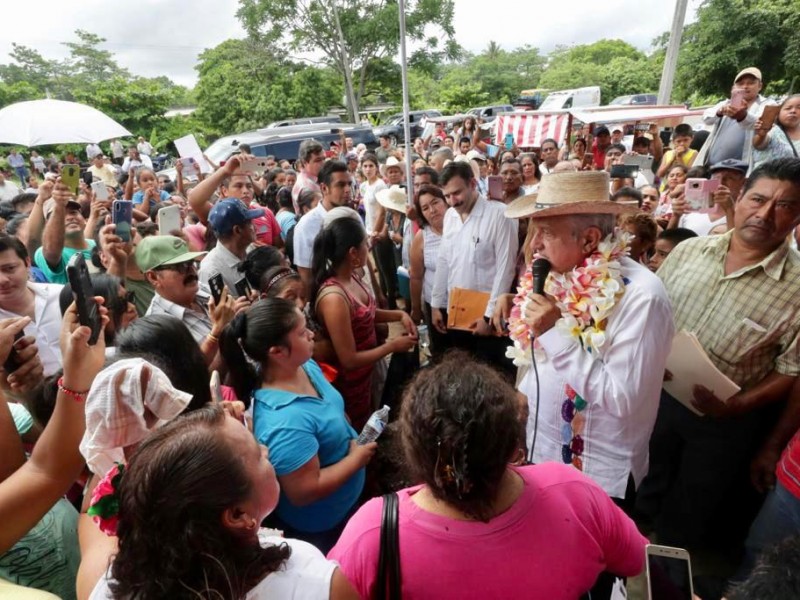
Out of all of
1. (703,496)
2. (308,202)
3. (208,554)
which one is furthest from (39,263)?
(703,496)

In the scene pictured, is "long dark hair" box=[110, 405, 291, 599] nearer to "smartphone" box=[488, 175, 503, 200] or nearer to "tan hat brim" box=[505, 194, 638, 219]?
"tan hat brim" box=[505, 194, 638, 219]

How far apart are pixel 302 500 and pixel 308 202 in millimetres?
3915

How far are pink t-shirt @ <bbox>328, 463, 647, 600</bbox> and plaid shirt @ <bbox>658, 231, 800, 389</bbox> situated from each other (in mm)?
1550

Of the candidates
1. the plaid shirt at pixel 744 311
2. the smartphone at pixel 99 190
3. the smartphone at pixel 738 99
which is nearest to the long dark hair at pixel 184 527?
the plaid shirt at pixel 744 311

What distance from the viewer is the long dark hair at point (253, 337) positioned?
189 centimetres

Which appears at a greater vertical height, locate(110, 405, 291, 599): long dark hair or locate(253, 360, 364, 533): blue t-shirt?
locate(110, 405, 291, 599): long dark hair

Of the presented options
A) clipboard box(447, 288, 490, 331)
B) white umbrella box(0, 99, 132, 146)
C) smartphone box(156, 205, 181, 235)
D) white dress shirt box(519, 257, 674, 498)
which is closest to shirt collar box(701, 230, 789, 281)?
white dress shirt box(519, 257, 674, 498)

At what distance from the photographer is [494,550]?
3.46 ft

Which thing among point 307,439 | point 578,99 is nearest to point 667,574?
point 307,439

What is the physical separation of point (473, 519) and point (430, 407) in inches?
11.0

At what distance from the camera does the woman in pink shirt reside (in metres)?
1.05

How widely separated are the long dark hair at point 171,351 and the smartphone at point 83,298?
0.19 meters

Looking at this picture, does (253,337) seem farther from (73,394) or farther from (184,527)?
(184,527)

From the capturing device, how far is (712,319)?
226cm
